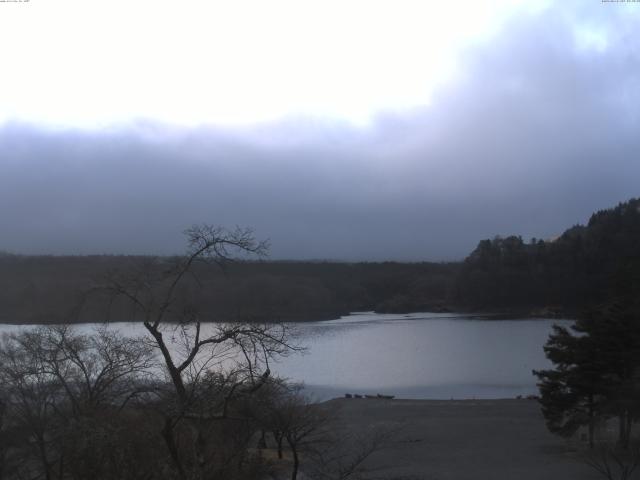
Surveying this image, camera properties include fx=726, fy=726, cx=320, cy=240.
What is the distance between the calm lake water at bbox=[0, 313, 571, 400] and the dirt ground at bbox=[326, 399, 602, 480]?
12.0 ft

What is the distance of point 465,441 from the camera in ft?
93.0

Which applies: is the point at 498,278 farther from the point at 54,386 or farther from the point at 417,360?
the point at 54,386

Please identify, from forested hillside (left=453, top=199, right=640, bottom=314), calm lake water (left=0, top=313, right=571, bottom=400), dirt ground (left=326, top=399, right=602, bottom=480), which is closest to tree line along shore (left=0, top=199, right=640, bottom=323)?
forested hillside (left=453, top=199, right=640, bottom=314)

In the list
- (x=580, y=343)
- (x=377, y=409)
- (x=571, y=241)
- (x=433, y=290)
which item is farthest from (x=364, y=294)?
(x=580, y=343)

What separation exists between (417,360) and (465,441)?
28166 millimetres

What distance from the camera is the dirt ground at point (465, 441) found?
848 inches

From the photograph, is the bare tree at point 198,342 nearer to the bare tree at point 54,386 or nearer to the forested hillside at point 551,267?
the bare tree at point 54,386

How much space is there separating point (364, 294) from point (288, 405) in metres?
95.6

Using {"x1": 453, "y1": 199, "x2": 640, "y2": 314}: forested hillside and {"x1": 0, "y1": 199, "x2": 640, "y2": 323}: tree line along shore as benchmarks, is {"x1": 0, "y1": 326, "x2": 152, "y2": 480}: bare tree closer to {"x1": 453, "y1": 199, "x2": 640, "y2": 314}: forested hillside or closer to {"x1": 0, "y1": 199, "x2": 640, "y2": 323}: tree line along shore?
{"x1": 0, "y1": 199, "x2": 640, "y2": 323}: tree line along shore

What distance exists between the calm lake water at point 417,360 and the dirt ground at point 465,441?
3649 mm

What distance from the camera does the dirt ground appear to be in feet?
70.6

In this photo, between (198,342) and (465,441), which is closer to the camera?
(198,342)

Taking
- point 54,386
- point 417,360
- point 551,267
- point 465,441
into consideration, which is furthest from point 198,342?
point 551,267

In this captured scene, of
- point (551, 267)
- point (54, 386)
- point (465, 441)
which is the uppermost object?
point (551, 267)
